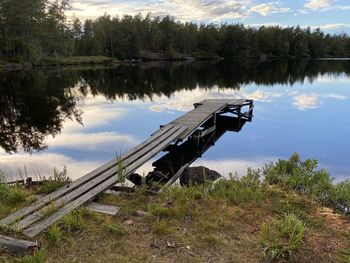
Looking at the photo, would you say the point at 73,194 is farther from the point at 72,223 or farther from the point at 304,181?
the point at 304,181

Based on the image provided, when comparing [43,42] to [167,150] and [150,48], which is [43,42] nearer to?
[150,48]

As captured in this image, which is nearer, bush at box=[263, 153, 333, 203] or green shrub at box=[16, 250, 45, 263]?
green shrub at box=[16, 250, 45, 263]

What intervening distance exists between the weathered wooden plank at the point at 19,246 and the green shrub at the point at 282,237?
2843 mm

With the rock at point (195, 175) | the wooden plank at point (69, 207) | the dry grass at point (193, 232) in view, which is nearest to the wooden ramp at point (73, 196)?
the wooden plank at point (69, 207)

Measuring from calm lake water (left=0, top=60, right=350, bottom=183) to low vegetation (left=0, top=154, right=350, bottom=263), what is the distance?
4.86 meters

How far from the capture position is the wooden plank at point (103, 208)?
513cm

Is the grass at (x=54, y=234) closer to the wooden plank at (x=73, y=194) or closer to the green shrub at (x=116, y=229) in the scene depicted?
the wooden plank at (x=73, y=194)

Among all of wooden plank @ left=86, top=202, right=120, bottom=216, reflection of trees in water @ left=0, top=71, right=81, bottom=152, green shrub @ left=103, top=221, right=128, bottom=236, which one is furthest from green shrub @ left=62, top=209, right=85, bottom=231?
reflection of trees in water @ left=0, top=71, right=81, bottom=152

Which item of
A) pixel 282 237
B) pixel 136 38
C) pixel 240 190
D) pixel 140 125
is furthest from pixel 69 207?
pixel 136 38

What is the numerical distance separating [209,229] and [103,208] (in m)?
1.80

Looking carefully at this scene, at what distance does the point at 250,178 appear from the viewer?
22.5 ft

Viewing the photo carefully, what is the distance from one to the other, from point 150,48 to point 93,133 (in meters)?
77.1

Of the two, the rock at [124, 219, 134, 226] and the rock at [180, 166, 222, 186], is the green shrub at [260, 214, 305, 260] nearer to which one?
the rock at [124, 219, 134, 226]

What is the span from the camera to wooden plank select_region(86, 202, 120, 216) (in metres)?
5.13
